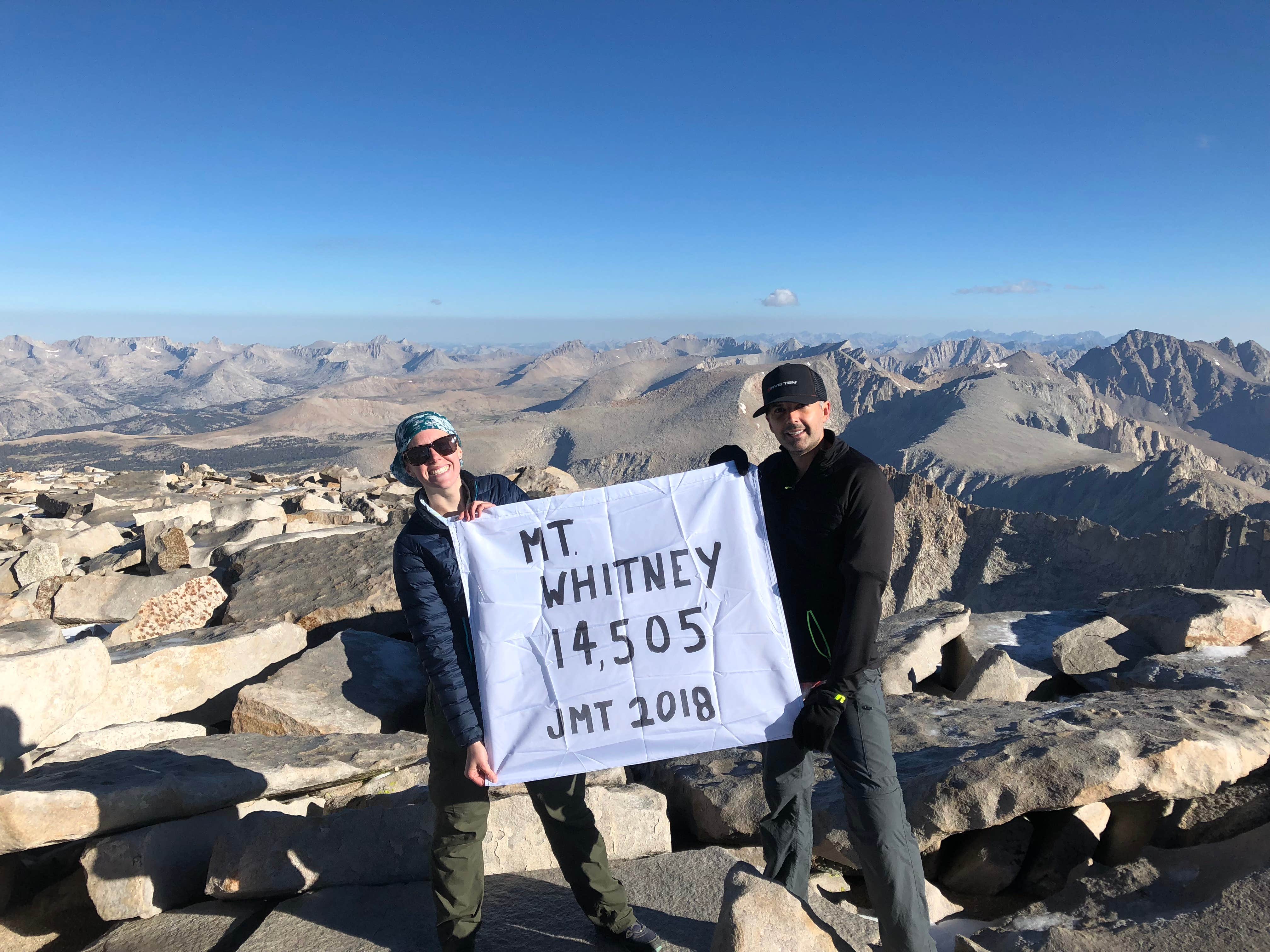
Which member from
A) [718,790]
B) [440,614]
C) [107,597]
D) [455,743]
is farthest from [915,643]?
[107,597]

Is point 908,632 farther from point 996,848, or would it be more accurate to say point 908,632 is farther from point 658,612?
point 658,612

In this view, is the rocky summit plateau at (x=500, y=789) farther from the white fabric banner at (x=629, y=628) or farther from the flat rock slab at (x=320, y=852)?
the white fabric banner at (x=629, y=628)

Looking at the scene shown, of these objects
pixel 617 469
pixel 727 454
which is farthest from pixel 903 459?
pixel 727 454

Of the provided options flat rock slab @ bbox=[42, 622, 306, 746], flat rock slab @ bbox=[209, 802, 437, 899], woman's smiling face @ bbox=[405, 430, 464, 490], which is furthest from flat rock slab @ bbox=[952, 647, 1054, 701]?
flat rock slab @ bbox=[42, 622, 306, 746]

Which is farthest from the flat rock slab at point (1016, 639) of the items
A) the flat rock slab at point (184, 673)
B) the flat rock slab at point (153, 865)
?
the flat rock slab at point (184, 673)

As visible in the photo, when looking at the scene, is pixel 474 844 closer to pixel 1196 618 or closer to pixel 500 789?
pixel 500 789
